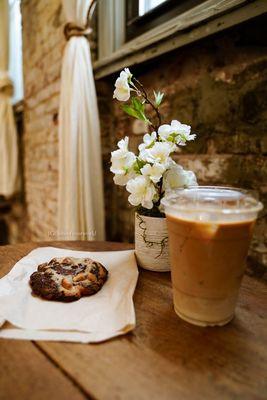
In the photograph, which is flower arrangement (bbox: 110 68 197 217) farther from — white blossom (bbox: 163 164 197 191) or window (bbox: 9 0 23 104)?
window (bbox: 9 0 23 104)

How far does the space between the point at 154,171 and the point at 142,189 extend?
52mm

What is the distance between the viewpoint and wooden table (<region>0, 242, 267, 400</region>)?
41 cm

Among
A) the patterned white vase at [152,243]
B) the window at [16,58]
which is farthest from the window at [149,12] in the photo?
the window at [16,58]

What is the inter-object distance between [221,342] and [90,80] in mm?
1598

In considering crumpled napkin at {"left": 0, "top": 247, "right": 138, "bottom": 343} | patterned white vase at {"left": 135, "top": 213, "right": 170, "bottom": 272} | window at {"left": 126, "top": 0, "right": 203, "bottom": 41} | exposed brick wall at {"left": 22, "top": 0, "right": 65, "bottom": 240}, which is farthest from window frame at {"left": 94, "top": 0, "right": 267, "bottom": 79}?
crumpled napkin at {"left": 0, "top": 247, "right": 138, "bottom": 343}

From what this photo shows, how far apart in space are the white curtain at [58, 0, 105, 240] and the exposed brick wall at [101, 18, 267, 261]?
434 millimetres

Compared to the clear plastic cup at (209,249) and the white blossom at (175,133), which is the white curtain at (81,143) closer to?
the white blossom at (175,133)

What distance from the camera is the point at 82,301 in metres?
0.62

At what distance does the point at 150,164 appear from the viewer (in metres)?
0.73

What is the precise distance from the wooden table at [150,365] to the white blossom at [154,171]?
0.30 m

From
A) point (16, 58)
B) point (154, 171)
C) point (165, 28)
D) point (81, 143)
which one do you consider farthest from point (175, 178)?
point (16, 58)

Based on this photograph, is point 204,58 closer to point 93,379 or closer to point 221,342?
point 221,342

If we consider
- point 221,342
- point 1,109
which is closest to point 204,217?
point 221,342

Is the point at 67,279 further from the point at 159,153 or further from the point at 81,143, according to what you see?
the point at 81,143
